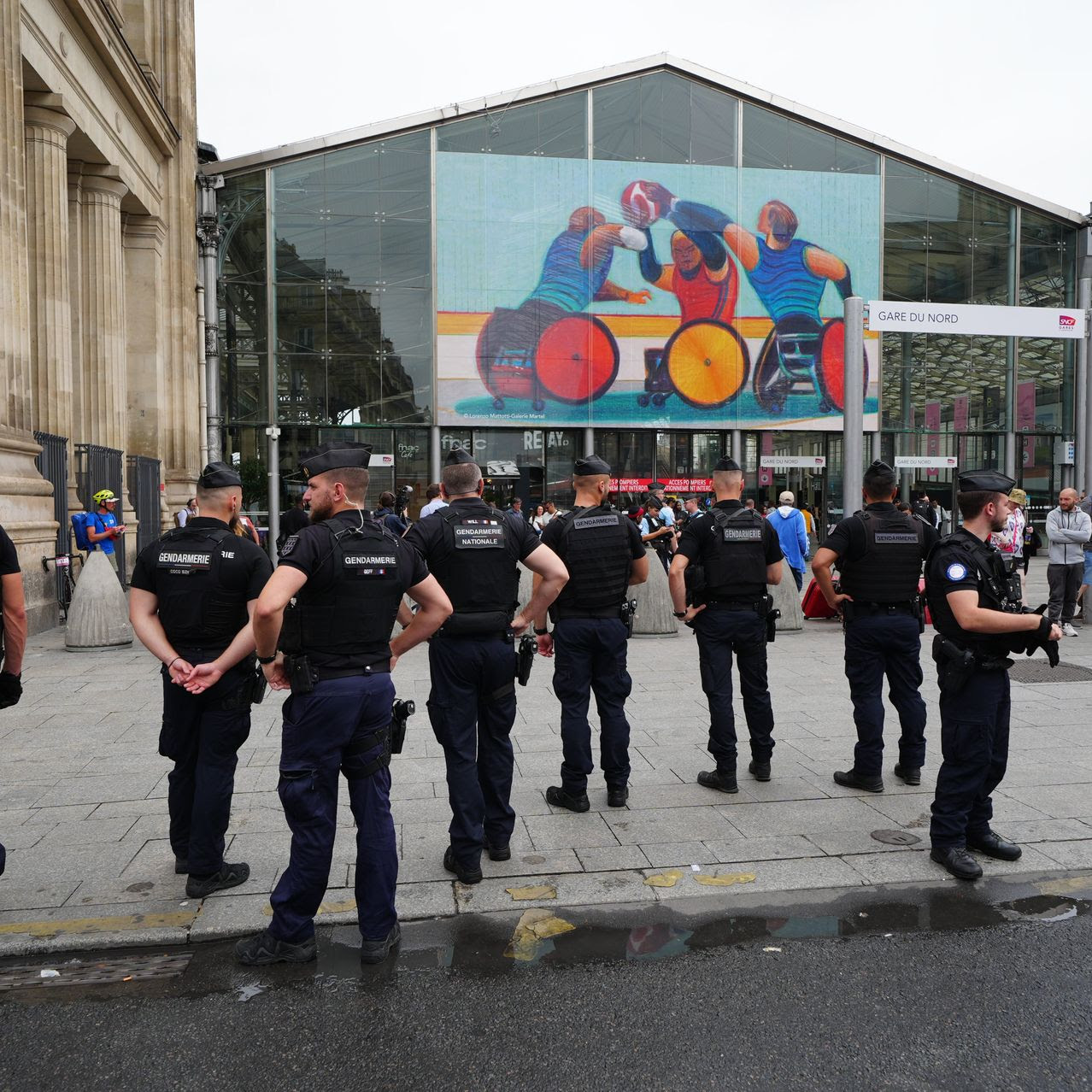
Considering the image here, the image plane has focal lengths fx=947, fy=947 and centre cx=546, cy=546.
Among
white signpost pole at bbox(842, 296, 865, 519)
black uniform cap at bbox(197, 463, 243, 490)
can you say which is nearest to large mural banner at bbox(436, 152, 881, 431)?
white signpost pole at bbox(842, 296, 865, 519)

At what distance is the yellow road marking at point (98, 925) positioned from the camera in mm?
3857

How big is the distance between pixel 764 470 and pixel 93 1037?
2652cm

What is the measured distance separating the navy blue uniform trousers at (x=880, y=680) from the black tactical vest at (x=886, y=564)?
5.5 inches

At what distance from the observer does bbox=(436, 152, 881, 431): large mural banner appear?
26.1 metres

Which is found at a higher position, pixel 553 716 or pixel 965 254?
pixel 965 254

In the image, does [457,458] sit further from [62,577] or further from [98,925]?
[62,577]

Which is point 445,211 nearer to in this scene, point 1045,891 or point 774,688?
point 774,688

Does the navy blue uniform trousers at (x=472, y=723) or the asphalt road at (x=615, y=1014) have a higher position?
the navy blue uniform trousers at (x=472, y=723)

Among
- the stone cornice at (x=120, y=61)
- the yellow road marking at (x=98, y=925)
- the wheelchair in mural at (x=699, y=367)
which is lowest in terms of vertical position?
the yellow road marking at (x=98, y=925)

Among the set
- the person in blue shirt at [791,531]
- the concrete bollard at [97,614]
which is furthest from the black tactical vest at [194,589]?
the person in blue shirt at [791,531]

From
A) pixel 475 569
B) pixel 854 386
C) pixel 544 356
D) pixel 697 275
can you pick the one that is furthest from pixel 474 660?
pixel 697 275

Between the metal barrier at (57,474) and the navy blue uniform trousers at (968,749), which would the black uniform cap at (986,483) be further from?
the metal barrier at (57,474)

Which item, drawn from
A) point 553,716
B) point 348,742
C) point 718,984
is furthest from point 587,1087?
point 553,716

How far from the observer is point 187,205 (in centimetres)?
2330
